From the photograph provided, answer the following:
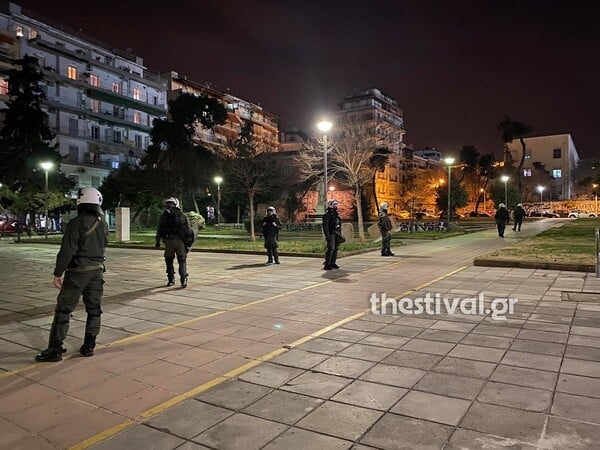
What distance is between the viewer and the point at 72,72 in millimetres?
47062

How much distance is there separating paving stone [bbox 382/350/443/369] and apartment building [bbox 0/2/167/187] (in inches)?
1708

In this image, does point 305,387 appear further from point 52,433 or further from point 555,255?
point 555,255

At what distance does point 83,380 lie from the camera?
4473mm

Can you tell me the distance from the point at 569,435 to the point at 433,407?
3.01 feet

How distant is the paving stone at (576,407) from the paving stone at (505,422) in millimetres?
195

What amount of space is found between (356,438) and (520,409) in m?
1.36

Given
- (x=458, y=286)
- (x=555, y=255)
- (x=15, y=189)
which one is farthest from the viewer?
(x=15, y=189)

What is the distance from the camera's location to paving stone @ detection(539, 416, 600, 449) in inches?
121

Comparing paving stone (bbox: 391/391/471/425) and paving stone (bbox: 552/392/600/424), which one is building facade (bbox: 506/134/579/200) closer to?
paving stone (bbox: 552/392/600/424)

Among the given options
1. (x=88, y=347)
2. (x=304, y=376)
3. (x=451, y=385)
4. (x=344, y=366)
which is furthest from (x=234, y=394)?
(x=88, y=347)

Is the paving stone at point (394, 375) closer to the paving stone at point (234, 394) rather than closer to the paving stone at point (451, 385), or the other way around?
the paving stone at point (451, 385)

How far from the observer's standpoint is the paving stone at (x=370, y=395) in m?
3.81

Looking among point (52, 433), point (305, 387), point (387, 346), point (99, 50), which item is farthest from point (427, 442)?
point (99, 50)

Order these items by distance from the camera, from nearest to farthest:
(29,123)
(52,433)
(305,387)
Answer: (52,433), (305,387), (29,123)
